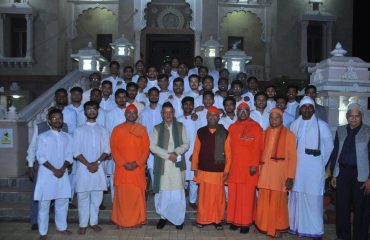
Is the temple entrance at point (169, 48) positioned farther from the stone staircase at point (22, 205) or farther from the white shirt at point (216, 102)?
the stone staircase at point (22, 205)

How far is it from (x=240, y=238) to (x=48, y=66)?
1531 centimetres

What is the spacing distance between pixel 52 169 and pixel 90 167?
0.61 meters

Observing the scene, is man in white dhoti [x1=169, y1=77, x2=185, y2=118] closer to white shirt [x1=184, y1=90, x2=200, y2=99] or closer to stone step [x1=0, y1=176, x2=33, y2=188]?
white shirt [x1=184, y1=90, x2=200, y2=99]

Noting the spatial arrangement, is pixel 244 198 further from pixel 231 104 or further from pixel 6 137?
pixel 6 137

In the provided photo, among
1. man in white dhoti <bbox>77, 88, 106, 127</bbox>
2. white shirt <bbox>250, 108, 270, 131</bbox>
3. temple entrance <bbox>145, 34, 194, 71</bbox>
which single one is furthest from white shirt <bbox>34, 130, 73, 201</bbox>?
temple entrance <bbox>145, 34, 194, 71</bbox>

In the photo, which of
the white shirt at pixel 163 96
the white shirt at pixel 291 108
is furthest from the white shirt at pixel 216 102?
the white shirt at pixel 291 108

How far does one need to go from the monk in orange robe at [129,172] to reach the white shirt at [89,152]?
0.23 m

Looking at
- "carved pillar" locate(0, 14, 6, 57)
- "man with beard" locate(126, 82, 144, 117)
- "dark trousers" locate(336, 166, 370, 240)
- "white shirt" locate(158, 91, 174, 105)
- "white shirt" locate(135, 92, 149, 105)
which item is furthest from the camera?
"carved pillar" locate(0, 14, 6, 57)

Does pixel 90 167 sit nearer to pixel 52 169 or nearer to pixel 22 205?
pixel 52 169

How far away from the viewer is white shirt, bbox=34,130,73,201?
6.48 meters

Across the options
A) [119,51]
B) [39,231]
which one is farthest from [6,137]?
[119,51]

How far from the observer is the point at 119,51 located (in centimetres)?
1427

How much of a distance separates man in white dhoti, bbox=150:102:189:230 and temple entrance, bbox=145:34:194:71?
42.6 ft

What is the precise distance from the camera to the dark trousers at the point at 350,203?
629cm
